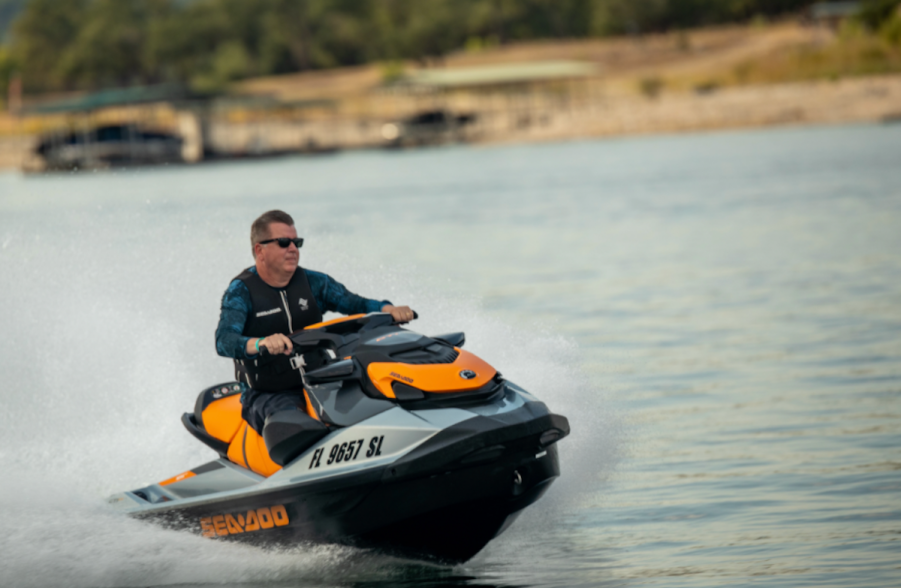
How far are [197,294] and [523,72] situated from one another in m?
71.2

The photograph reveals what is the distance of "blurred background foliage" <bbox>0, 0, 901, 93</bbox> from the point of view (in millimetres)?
111500

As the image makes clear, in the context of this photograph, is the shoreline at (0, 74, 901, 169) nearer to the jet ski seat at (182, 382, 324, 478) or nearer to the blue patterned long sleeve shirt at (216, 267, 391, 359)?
the blue patterned long sleeve shirt at (216, 267, 391, 359)

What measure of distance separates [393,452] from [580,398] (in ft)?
6.45

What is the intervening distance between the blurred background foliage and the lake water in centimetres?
9413

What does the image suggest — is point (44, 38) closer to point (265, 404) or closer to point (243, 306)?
point (243, 306)

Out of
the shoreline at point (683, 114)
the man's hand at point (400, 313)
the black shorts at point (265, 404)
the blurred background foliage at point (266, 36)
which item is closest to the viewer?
the black shorts at point (265, 404)

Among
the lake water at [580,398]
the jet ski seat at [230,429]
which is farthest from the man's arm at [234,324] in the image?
the lake water at [580,398]

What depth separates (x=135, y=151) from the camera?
67.4 meters

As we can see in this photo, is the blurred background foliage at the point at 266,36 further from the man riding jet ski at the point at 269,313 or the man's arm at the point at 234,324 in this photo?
the man's arm at the point at 234,324

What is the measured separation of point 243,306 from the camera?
517 cm

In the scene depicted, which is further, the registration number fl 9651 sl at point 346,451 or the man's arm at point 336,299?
the man's arm at point 336,299

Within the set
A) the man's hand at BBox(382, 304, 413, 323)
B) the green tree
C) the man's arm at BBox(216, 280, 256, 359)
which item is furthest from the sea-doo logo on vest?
the green tree

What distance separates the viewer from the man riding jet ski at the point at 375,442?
15.7ft

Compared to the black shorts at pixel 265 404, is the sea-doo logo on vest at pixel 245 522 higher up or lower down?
lower down
